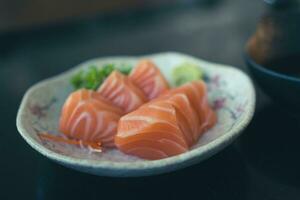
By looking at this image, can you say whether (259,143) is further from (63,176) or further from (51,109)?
(51,109)

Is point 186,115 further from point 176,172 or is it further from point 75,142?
point 75,142

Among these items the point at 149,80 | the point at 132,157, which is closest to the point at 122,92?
the point at 149,80

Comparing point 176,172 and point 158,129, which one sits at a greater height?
point 158,129

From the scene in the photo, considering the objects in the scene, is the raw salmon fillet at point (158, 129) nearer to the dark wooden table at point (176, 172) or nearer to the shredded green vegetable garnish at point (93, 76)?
the dark wooden table at point (176, 172)

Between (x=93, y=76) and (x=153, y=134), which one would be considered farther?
(x=93, y=76)

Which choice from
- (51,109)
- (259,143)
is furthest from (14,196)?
(259,143)

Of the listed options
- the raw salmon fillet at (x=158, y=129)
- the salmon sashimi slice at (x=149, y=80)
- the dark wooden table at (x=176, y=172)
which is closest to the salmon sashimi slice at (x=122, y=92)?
the salmon sashimi slice at (x=149, y=80)

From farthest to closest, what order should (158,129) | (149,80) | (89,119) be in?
(149,80), (89,119), (158,129)
